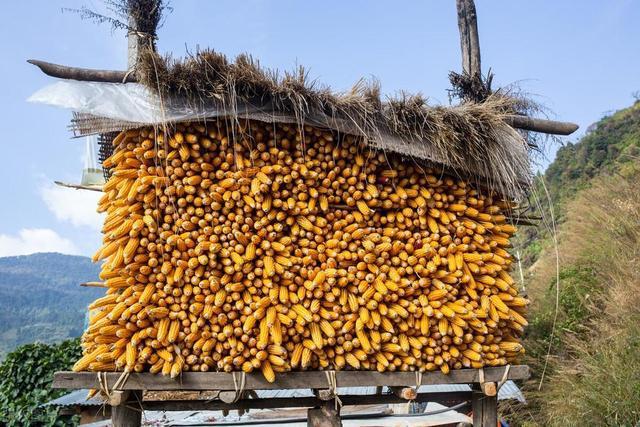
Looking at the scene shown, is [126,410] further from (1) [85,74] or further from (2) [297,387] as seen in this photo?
(1) [85,74]

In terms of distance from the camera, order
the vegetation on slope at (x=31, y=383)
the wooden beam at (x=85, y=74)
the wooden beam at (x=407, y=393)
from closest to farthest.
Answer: the wooden beam at (x=85, y=74) → the wooden beam at (x=407, y=393) → the vegetation on slope at (x=31, y=383)

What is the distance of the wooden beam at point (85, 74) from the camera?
354 cm

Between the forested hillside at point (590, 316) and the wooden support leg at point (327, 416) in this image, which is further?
the forested hillside at point (590, 316)

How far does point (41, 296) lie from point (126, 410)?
63308mm

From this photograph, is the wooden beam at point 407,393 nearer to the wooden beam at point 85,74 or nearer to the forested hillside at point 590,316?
the forested hillside at point 590,316

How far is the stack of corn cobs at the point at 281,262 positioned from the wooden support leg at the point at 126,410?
1.24 feet

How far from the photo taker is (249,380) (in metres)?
3.44

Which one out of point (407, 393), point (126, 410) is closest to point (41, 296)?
point (126, 410)

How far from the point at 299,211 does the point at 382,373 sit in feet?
4.40

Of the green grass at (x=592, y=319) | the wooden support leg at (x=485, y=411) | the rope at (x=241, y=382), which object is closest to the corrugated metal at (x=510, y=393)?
the green grass at (x=592, y=319)

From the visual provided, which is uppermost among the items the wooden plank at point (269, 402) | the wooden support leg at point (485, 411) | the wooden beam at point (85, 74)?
the wooden beam at point (85, 74)

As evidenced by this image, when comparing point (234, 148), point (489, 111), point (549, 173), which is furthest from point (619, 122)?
point (234, 148)

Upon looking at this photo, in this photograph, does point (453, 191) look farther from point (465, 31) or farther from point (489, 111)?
point (465, 31)

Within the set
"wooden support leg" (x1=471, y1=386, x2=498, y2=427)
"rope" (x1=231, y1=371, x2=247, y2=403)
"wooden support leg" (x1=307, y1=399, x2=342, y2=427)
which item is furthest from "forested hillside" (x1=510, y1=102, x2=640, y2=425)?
"rope" (x1=231, y1=371, x2=247, y2=403)
